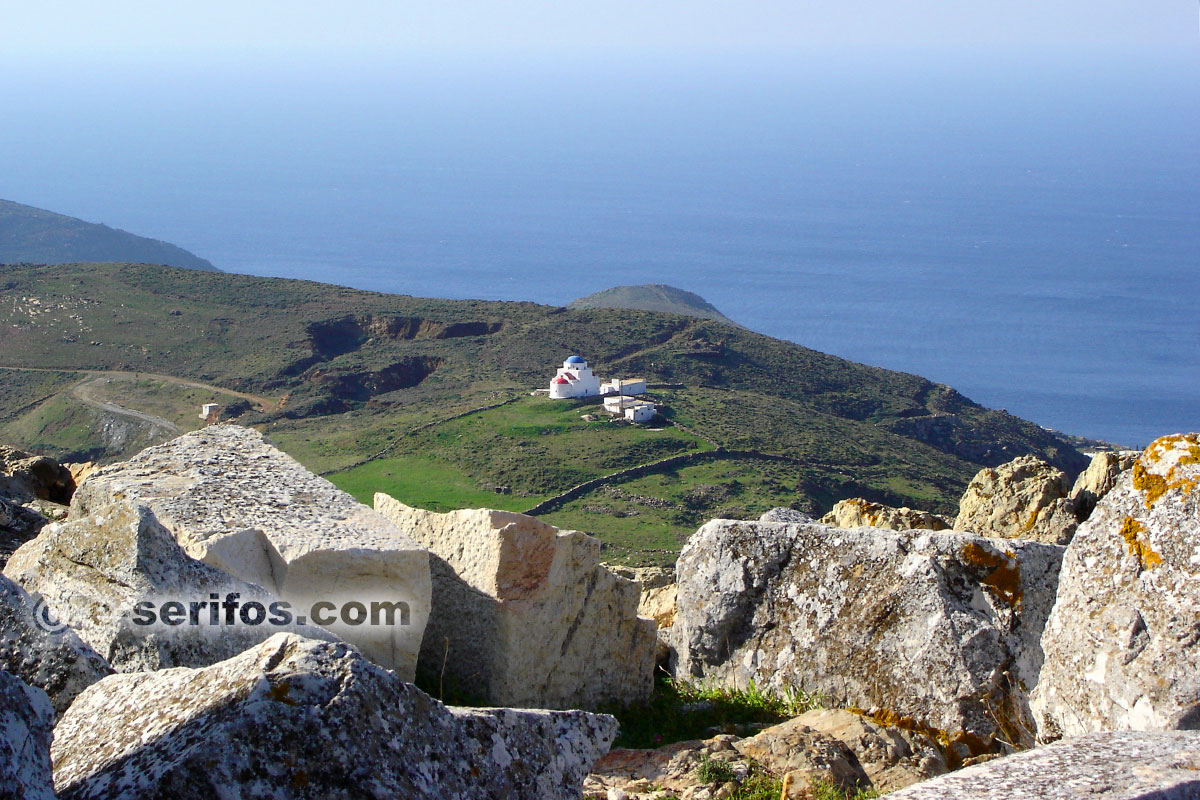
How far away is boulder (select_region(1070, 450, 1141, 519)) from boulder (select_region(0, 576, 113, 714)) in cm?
703

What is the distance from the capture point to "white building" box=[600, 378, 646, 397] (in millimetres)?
84938

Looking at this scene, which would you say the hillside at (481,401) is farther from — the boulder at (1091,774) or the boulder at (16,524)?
the boulder at (1091,774)

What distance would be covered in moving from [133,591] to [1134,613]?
4461mm

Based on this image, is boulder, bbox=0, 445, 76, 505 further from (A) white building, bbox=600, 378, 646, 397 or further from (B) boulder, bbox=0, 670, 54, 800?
(A) white building, bbox=600, 378, 646, 397

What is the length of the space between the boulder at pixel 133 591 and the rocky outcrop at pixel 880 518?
5.50 m

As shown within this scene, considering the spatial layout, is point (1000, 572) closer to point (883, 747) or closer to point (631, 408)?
point (883, 747)

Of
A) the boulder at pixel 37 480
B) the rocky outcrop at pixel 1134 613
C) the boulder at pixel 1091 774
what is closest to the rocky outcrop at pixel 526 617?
Answer: the rocky outcrop at pixel 1134 613

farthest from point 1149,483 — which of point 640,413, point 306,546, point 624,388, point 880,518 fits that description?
point 624,388

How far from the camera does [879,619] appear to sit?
7.67m

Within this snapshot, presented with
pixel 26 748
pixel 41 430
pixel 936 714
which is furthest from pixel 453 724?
pixel 41 430

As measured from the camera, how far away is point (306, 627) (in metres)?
5.97

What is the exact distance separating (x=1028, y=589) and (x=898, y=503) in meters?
62.0

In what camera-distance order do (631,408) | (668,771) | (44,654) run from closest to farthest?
(44,654) < (668,771) < (631,408)

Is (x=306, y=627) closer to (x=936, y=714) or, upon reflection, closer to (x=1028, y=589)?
(x=936, y=714)
